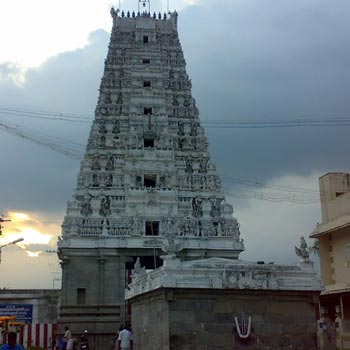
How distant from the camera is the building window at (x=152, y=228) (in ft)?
140

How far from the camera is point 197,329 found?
17250 mm

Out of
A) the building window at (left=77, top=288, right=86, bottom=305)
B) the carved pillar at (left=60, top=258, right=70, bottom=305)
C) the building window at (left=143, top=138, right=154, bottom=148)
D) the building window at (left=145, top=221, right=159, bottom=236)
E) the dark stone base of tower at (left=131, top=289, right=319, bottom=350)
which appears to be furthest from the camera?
the building window at (left=143, top=138, right=154, bottom=148)

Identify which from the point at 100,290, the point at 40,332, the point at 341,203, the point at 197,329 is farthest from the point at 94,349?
the point at 197,329

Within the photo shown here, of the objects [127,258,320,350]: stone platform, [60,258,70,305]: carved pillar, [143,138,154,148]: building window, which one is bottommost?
[127,258,320,350]: stone platform

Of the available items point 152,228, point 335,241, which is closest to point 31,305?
point 152,228

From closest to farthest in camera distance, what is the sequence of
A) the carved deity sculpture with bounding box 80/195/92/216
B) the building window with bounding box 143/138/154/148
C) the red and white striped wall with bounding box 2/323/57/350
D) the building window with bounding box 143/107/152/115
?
1. the carved deity sculpture with bounding box 80/195/92/216
2. the red and white striped wall with bounding box 2/323/57/350
3. the building window with bounding box 143/138/154/148
4. the building window with bounding box 143/107/152/115

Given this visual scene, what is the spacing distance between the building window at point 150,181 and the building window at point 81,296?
9.79 meters

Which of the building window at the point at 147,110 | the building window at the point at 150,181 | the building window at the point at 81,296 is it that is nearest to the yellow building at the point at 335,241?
the building window at the point at 150,181

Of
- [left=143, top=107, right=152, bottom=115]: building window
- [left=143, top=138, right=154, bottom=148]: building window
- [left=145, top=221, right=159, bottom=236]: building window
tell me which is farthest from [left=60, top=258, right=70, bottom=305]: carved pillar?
[left=143, top=107, right=152, bottom=115]: building window

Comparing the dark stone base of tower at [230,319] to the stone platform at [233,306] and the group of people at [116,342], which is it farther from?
the group of people at [116,342]

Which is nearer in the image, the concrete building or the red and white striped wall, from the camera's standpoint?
the red and white striped wall

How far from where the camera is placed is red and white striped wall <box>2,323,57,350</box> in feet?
141

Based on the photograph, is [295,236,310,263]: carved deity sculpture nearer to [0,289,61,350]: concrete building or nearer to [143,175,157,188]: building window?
[143,175,157,188]: building window

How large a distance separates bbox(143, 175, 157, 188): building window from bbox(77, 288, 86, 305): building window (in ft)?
→ 32.1
